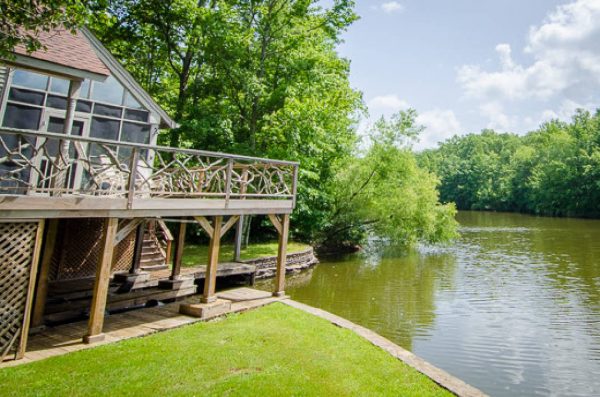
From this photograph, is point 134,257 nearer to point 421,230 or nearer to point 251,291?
point 251,291

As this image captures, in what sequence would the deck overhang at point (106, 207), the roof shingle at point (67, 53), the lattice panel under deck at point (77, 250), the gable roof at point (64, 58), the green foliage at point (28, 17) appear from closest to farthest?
the deck overhang at point (106, 207), the green foliage at point (28, 17), the gable roof at point (64, 58), the roof shingle at point (67, 53), the lattice panel under deck at point (77, 250)

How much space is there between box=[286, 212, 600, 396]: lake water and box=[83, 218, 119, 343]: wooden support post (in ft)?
24.0

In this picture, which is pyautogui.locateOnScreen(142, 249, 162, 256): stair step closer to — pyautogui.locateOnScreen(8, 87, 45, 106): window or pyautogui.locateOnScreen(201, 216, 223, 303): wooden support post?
pyautogui.locateOnScreen(201, 216, 223, 303): wooden support post

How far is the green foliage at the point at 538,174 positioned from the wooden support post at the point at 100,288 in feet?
147

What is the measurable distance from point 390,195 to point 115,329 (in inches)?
823

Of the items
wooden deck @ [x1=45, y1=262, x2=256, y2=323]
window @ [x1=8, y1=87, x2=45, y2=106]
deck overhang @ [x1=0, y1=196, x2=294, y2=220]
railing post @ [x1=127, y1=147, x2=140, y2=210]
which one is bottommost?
wooden deck @ [x1=45, y1=262, x2=256, y2=323]

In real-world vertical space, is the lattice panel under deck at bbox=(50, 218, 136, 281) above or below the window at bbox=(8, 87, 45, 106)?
below

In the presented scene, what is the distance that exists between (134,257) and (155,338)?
635cm

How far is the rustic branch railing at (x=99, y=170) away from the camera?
6.76 metres

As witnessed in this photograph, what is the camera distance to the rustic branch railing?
6.76 m

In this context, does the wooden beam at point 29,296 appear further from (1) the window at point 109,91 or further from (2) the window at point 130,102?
(2) the window at point 130,102

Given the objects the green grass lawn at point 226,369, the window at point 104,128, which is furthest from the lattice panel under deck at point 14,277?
the window at point 104,128

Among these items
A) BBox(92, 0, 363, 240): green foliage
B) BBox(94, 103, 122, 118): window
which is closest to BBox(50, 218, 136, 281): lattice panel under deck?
BBox(94, 103, 122, 118): window

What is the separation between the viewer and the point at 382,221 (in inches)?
1058
